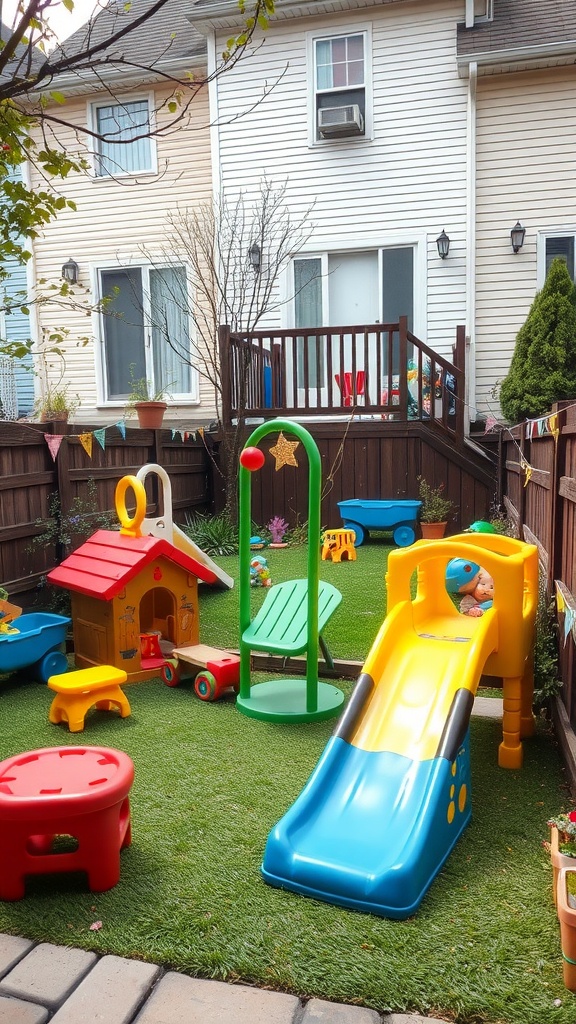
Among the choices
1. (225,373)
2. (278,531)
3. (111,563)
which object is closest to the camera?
(111,563)

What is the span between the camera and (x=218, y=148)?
36.8 ft

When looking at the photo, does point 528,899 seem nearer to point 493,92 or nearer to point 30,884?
point 30,884

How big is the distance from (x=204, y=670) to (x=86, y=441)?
2691 mm

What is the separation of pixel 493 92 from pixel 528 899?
1085 cm

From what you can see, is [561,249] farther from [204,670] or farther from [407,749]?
[407,749]

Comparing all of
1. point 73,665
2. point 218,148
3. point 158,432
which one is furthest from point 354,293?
point 73,665

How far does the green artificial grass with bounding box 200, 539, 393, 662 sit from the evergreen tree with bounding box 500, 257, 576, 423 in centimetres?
270

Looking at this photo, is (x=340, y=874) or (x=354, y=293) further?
(x=354, y=293)

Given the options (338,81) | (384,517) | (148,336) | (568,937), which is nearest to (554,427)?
(568,937)

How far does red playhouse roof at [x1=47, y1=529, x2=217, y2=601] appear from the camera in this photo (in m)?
4.78

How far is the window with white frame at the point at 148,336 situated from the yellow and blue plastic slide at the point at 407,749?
8878 mm

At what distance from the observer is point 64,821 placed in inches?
99.0

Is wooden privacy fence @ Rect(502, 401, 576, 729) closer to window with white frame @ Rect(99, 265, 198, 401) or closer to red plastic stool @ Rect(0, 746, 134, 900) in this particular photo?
red plastic stool @ Rect(0, 746, 134, 900)

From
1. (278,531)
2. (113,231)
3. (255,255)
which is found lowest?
(278,531)
